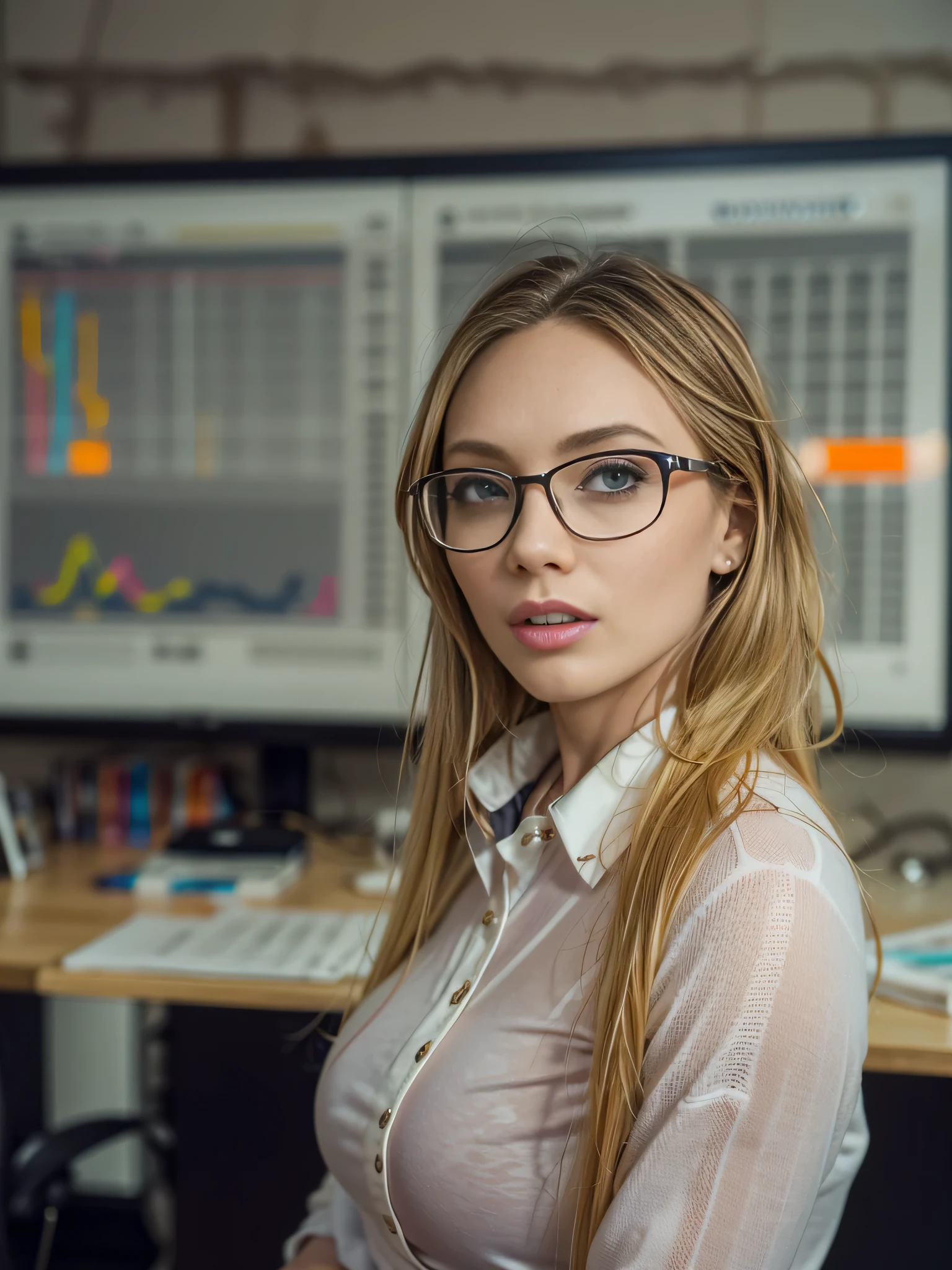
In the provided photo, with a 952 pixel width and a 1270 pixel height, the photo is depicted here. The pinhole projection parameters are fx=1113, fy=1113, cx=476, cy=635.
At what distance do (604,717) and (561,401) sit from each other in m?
0.28

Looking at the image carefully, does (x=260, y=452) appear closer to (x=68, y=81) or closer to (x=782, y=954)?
(x=68, y=81)

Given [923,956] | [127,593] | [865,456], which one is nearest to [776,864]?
[923,956]

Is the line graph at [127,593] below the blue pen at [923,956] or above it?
above

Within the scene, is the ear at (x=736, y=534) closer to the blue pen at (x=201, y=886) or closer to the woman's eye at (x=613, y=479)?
the woman's eye at (x=613, y=479)

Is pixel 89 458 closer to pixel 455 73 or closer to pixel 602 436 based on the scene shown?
pixel 455 73

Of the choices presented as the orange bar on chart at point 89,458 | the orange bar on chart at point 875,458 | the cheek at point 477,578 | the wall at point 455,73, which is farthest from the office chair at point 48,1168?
the wall at point 455,73

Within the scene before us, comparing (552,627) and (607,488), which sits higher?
(607,488)

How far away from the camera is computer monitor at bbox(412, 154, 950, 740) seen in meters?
1.77

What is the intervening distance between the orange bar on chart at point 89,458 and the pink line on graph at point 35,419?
0.16ft

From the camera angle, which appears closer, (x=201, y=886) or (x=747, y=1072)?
(x=747, y=1072)

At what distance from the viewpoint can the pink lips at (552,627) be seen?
86 cm

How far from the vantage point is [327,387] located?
1.93m

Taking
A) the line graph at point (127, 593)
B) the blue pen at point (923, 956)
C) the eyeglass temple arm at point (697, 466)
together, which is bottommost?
the blue pen at point (923, 956)

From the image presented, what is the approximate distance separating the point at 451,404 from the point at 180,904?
3.25 feet
